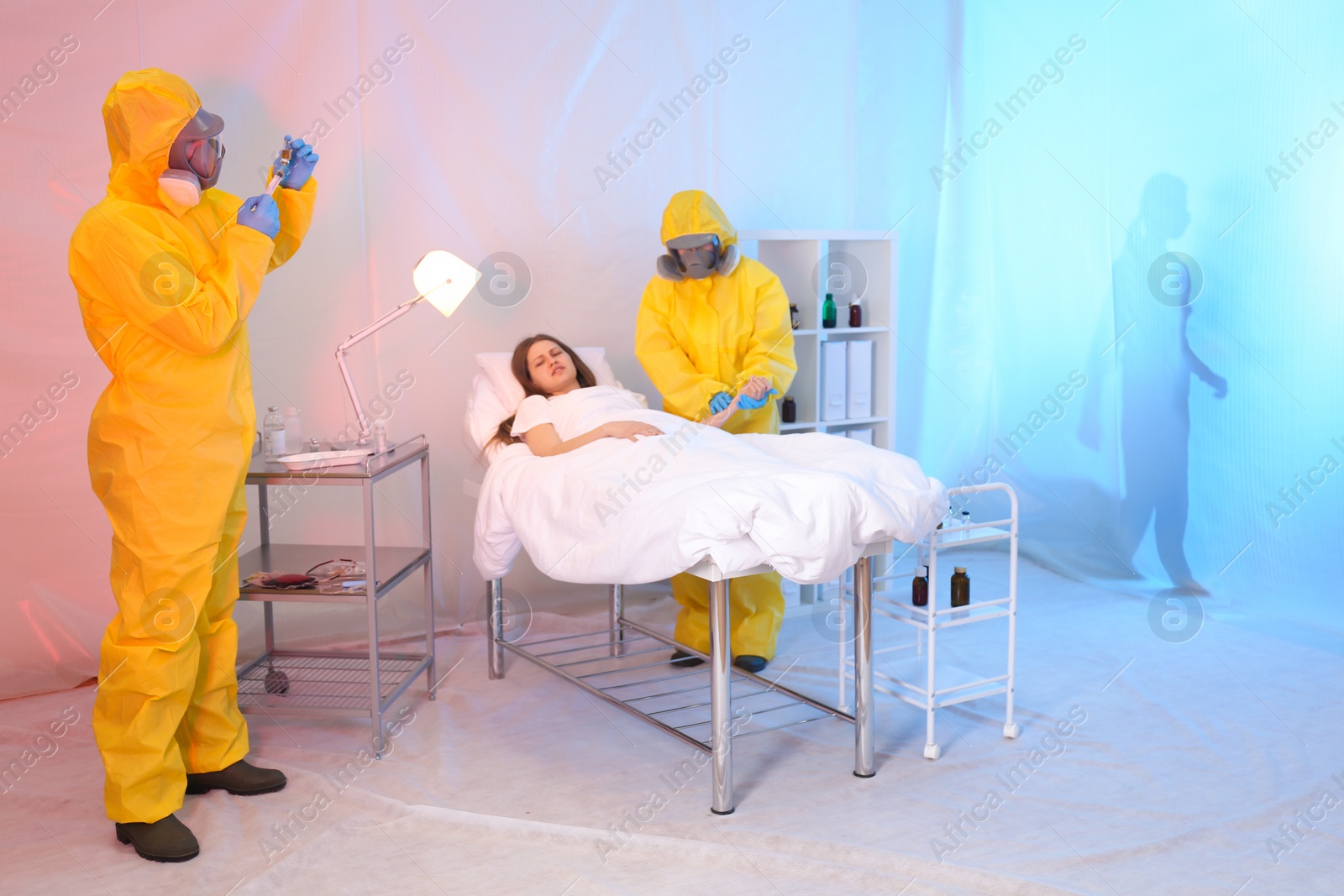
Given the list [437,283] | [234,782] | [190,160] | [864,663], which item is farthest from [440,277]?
[864,663]

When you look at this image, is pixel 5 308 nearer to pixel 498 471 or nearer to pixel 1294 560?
pixel 498 471

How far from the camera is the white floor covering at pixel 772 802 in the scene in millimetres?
2123

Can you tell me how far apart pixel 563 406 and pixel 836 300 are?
1.41m

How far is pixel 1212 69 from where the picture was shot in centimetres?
373

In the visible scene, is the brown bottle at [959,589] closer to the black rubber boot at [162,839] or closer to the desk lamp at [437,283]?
the desk lamp at [437,283]

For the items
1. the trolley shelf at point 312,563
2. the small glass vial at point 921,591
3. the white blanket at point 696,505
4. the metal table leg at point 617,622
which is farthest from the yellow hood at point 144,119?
the small glass vial at point 921,591

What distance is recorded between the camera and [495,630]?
329cm

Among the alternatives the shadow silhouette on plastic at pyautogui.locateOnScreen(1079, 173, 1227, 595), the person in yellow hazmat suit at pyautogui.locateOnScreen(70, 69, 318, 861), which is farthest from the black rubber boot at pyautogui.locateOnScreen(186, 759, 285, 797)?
the shadow silhouette on plastic at pyautogui.locateOnScreen(1079, 173, 1227, 595)

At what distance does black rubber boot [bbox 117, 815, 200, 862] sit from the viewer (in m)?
2.22

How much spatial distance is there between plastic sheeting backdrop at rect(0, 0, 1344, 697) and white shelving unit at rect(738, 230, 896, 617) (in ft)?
1.08

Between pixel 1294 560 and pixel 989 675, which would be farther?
pixel 1294 560

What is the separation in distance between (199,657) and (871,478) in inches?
62.2

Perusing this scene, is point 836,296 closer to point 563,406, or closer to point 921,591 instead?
point 563,406

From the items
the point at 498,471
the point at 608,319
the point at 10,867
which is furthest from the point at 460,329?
the point at 10,867
